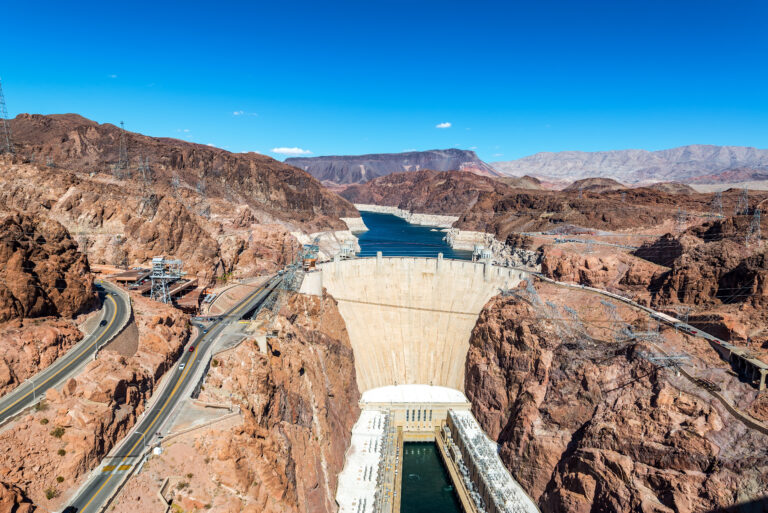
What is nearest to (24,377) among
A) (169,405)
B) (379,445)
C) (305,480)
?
(169,405)

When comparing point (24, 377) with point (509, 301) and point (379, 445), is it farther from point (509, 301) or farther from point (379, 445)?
point (509, 301)

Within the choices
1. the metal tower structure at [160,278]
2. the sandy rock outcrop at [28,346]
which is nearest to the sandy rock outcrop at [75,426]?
the sandy rock outcrop at [28,346]

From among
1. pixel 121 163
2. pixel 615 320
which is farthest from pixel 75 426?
pixel 121 163

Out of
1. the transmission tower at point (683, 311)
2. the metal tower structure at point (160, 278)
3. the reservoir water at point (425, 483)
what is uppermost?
the metal tower structure at point (160, 278)

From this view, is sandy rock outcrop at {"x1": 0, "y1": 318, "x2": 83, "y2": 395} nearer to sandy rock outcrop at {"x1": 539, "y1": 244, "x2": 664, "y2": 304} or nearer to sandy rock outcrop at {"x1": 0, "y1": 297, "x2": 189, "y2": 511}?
sandy rock outcrop at {"x1": 0, "y1": 297, "x2": 189, "y2": 511}

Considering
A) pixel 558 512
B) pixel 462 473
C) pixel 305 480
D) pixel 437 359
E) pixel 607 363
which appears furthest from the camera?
pixel 437 359

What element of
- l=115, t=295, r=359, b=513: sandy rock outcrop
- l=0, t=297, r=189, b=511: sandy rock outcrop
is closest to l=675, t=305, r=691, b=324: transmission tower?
l=115, t=295, r=359, b=513: sandy rock outcrop

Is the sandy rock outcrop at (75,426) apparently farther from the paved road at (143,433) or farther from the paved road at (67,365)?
the paved road at (67,365)
